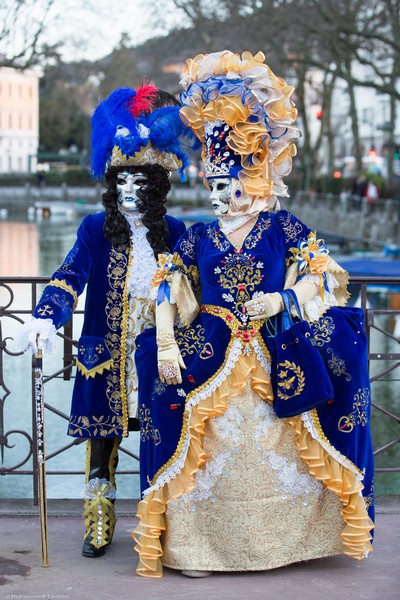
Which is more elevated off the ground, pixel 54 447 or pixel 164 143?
pixel 164 143

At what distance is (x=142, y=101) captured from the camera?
4.22 m

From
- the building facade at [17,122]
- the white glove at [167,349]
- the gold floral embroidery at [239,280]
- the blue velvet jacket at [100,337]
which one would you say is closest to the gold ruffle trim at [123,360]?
the blue velvet jacket at [100,337]

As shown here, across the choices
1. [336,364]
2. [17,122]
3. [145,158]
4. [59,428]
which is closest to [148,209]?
[145,158]

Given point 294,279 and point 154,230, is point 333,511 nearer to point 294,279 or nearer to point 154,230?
point 294,279

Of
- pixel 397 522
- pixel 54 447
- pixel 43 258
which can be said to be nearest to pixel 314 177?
pixel 43 258

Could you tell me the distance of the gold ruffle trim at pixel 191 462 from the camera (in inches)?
152

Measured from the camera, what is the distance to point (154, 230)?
167 inches

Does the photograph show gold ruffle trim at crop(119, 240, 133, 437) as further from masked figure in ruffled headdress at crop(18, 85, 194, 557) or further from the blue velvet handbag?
the blue velvet handbag

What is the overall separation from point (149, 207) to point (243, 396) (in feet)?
3.04

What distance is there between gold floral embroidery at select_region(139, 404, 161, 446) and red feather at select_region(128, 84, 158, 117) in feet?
4.08

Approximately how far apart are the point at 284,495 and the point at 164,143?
1535 mm

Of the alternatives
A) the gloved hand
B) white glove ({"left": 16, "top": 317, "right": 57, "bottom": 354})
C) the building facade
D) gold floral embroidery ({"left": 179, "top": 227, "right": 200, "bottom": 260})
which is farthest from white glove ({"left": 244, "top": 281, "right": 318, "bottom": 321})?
the building facade

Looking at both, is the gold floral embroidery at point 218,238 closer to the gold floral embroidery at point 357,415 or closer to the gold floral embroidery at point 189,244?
the gold floral embroidery at point 189,244

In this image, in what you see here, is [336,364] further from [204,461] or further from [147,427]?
[147,427]
